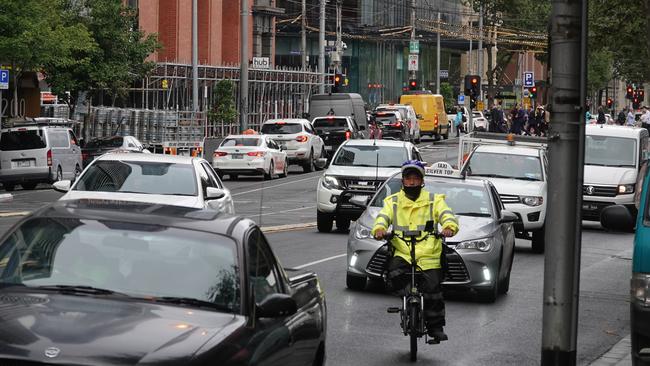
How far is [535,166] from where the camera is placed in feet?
85.3

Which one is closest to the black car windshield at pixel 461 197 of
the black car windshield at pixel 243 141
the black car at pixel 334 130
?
the black car windshield at pixel 243 141

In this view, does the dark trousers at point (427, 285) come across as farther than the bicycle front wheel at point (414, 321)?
Yes

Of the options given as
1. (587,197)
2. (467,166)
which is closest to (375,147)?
Result: (467,166)

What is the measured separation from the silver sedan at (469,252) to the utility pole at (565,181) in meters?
5.86

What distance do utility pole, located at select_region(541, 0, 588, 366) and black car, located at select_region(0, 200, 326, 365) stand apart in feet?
7.39

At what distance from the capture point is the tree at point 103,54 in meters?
49.1

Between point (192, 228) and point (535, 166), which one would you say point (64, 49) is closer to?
point (535, 166)

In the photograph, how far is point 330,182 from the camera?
26828 mm

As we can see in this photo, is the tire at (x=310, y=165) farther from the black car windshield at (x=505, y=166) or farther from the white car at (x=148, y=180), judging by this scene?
the white car at (x=148, y=180)

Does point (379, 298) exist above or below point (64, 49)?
below

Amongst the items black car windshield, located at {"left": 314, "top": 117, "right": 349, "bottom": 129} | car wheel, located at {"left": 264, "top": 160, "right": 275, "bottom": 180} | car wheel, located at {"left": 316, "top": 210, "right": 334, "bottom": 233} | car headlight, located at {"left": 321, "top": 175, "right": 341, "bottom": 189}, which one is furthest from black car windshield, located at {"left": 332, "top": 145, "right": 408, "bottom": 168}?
black car windshield, located at {"left": 314, "top": 117, "right": 349, "bottom": 129}

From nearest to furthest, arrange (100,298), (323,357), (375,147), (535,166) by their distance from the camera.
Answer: (100,298)
(323,357)
(535,166)
(375,147)

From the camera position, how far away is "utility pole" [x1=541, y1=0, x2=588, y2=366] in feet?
32.1

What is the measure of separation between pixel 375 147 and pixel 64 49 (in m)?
17.2
